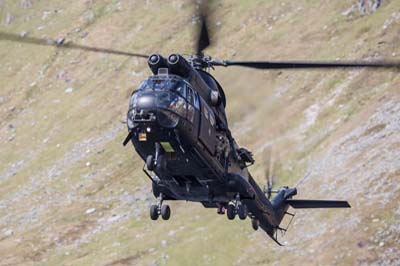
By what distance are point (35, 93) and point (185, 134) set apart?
70.0 meters

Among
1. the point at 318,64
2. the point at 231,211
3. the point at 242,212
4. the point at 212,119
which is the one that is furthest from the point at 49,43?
the point at 242,212

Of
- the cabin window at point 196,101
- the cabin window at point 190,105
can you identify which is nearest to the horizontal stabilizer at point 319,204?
the cabin window at point 196,101

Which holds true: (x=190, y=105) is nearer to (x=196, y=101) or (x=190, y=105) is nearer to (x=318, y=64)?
(x=196, y=101)

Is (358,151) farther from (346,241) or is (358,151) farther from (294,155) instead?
(346,241)

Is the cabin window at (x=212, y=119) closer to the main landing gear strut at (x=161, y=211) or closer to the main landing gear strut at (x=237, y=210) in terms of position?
the main landing gear strut at (x=237, y=210)

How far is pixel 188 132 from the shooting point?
27.9 m

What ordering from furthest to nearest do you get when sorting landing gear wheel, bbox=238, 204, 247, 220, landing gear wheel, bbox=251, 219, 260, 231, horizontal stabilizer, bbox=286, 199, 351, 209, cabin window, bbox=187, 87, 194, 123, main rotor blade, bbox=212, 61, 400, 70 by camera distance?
horizontal stabilizer, bbox=286, 199, 351, 209, landing gear wheel, bbox=251, 219, 260, 231, landing gear wheel, bbox=238, 204, 247, 220, cabin window, bbox=187, 87, 194, 123, main rotor blade, bbox=212, 61, 400, 70

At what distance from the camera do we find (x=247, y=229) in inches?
2191

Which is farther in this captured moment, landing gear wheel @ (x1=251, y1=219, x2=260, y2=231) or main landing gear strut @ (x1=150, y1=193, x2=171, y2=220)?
landing gear wheel @ (x1=251, y1=219, x2=260, y2=231)

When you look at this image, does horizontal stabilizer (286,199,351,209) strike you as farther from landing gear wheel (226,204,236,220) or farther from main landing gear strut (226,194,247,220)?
landing gear wheel (226,204,236,220)

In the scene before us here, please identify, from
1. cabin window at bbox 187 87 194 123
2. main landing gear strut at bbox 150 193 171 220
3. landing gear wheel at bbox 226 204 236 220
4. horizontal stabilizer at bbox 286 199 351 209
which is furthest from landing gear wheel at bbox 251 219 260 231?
cabin window at bbox 187 87 194 123

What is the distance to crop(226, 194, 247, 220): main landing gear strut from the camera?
30159 mm

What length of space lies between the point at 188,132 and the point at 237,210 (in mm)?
4283

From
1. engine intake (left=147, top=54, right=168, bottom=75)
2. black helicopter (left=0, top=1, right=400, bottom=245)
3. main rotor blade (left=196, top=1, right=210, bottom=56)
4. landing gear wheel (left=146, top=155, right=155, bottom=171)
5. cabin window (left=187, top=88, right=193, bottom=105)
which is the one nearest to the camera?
main rotor blade (left=196, top=1, right=210, bottom=56)
